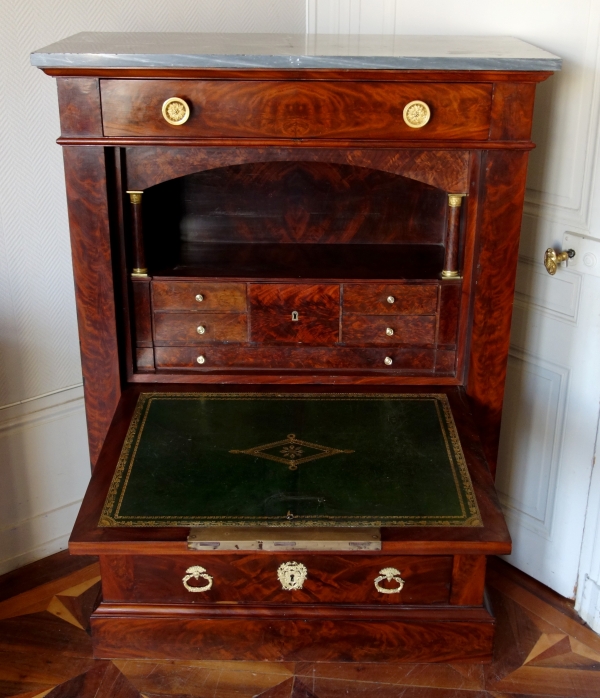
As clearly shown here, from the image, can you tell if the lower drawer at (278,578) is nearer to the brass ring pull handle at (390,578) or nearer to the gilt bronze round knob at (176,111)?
the brass ring pull handle at (390,578)

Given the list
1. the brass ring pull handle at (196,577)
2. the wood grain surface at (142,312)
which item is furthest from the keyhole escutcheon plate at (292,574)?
the wood grain surface at (142,312)

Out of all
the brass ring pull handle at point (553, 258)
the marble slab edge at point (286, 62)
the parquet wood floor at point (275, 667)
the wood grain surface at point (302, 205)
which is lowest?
the parquet wood floor at point (275, 667)

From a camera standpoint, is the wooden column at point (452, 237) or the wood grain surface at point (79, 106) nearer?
the wood grain surface at point (79, 106)

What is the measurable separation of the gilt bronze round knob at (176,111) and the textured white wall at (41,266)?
Result: 1.68ft

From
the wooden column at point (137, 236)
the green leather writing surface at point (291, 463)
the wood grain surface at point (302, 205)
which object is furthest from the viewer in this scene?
the wood grain surface at point (302, 205)

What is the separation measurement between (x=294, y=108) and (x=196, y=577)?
0.83m

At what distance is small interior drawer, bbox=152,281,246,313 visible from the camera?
169cm

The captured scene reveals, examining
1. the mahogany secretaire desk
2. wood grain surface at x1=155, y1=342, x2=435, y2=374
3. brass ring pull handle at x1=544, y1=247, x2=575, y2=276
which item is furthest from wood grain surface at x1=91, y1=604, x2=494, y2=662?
A: brass ring pull handle at x1=544, y1=247, x2=575, y2=276

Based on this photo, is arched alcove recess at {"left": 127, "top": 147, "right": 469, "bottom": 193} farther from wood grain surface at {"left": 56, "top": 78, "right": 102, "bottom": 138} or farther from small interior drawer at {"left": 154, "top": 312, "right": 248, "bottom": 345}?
small interior drawer at {"left": 154, "top": 312, "right": 248, "bottom": 345}

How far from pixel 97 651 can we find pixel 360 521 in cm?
58

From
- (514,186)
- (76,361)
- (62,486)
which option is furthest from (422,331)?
(62,486)

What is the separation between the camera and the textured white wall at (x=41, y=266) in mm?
1832

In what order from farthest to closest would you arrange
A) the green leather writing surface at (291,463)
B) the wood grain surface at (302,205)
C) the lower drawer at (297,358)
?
the wood grain surface at (302,205)
the lower drawer at (297,358)
the green leather writing surface at (291,463)

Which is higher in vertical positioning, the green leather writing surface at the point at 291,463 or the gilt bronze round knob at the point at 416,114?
the gilt bronze round knob at the point at 416,114
